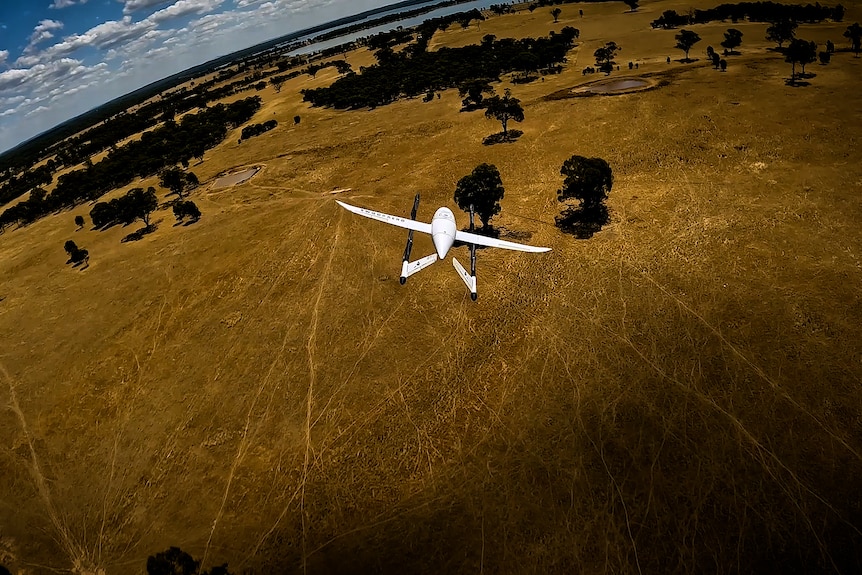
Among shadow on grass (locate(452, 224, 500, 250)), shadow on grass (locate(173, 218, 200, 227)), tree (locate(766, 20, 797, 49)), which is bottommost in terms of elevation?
tree (locate(766, 20, 797, 49))

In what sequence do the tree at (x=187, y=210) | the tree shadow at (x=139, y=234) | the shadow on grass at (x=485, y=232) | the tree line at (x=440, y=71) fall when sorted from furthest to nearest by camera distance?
the tree line at (x=440, y=71)
the tree shadow at (x=139, y=234)
the tree at (x=187, y=210)
the shadow on grass at (x=485, y=232)

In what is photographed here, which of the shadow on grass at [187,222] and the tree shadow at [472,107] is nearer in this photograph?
the shadow on grass at [187,222]

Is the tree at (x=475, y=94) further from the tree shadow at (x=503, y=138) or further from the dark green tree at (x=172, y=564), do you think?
the dark green tree at (x=172, y=564)

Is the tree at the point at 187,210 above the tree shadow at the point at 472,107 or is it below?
above

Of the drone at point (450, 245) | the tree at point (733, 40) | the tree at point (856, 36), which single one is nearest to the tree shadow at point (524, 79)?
the tree at point (733, 40)

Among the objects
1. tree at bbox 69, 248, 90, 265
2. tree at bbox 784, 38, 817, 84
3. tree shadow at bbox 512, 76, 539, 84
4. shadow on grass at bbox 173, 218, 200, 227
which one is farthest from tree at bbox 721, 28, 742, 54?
tree at bbox 69, 248, 90, 265

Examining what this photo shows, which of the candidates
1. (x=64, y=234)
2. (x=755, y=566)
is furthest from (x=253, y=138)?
(x=755, y=566)

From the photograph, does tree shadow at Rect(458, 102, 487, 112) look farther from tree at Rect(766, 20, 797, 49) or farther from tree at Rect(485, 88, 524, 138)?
tree at Rect(766, 20, 797, 49)
